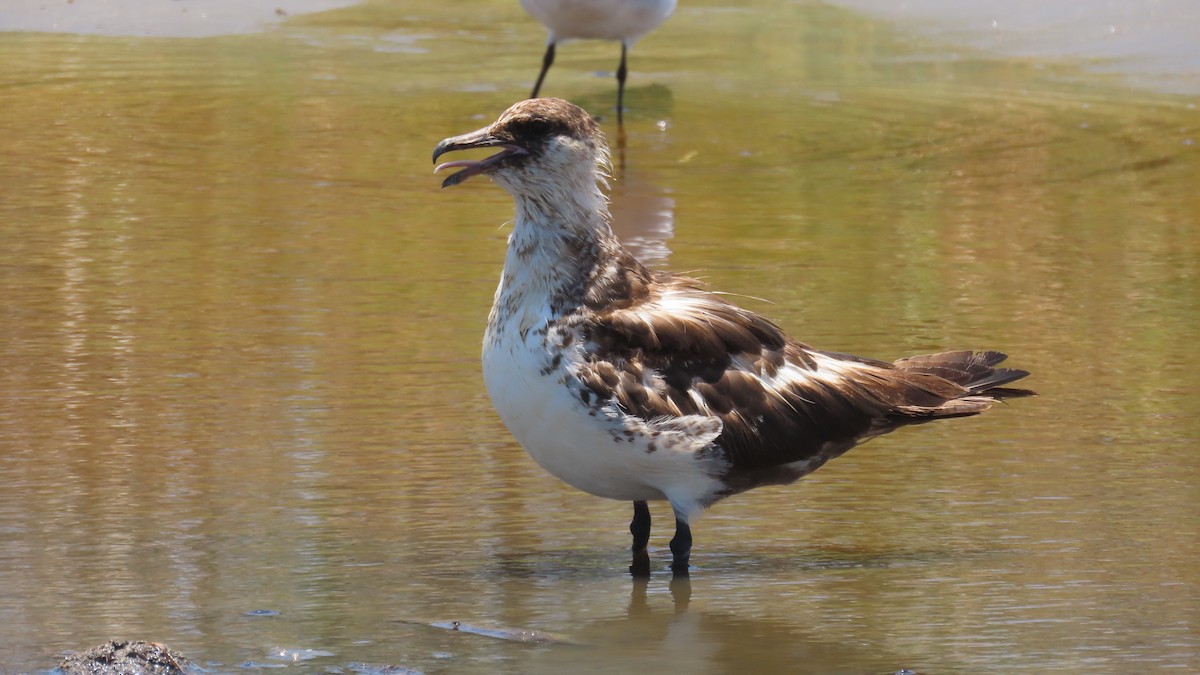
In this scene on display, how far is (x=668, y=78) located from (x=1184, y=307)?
668 centimetres

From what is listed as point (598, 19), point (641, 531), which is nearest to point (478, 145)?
point (641, 531)

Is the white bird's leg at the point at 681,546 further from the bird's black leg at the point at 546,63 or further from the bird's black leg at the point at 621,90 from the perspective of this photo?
the bird's black leg at the point at 546,63

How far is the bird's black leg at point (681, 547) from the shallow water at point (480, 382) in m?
0.08

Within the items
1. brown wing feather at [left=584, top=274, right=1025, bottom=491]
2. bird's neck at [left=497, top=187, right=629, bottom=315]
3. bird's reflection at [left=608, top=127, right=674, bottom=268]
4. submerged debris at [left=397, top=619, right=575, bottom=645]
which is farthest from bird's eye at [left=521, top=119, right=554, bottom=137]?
bird's reflection at [left=608, top=127, right=674, bottom=268]

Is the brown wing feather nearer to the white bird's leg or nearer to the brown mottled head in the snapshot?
the white bird's leg

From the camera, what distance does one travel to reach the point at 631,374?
495 cm

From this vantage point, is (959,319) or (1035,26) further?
(1035,26)

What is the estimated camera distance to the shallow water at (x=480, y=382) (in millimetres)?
4602

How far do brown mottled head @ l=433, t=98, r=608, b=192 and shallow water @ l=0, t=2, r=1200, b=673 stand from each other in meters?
0.98

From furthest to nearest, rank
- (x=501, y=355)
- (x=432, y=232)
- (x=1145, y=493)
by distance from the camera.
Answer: (x=432, y=232)
(x=1145, y=493)
(x=501, y=355)

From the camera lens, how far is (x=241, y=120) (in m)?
11.3

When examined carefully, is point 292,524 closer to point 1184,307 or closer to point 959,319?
point 959,319

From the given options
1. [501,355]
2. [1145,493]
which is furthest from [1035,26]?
[501,355]

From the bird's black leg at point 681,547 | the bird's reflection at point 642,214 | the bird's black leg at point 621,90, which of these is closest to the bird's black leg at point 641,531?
the bird's black leg at point 681,547
